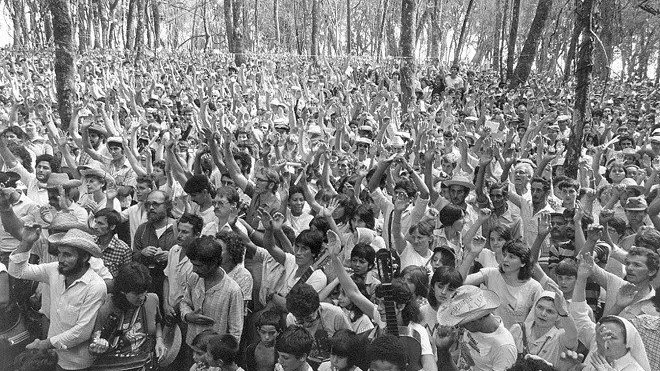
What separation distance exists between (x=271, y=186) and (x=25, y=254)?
2.33 meters

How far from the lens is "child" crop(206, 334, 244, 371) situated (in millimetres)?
3475

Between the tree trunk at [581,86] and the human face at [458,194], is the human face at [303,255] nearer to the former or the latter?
the human face at [458,194]

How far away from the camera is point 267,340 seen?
146 inches

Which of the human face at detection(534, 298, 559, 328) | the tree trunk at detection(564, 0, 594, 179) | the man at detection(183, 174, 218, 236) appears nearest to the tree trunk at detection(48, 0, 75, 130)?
the man at detection(183, 174, 218, 236)

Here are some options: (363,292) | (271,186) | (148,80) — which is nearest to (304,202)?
(271,186)

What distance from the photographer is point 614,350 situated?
317cm

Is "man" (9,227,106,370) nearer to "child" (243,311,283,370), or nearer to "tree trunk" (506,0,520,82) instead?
"child" (243,311,283,370)

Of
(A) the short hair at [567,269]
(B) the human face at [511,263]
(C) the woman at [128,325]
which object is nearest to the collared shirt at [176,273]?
(C) the woman at [128,325]

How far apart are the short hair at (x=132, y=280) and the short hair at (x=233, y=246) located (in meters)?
0.65

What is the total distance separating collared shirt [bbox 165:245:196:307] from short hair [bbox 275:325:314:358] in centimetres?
105

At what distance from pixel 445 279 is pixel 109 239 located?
96.3 inches

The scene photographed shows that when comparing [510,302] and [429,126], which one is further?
[429,126]

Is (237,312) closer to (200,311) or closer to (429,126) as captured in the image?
(200,311)

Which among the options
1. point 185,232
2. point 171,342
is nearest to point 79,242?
point 171,342
